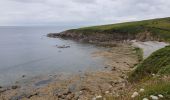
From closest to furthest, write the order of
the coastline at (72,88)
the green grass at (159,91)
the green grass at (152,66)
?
the green grass at (159,91)
the green grass at (152,66)
the coastline at (72,88)

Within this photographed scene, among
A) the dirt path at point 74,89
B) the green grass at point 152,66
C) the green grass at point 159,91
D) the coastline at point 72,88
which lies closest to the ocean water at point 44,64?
the coastline at point 72,88

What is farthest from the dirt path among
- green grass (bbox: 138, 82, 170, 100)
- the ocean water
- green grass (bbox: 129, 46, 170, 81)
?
green grass (bbox: 138, 82, 170, 100)

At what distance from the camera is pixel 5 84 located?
131 feet

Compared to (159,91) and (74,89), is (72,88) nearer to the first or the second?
(74,89)

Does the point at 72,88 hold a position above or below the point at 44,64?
above

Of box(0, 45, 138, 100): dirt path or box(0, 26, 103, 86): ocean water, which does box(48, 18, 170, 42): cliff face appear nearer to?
box(0, 26, 103, 86): ocean water

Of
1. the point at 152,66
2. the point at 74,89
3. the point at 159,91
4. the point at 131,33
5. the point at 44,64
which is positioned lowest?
the point at 44,64

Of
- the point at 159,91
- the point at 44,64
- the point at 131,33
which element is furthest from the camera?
the point at 131,33

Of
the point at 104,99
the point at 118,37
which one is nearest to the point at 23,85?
the point at 104,99

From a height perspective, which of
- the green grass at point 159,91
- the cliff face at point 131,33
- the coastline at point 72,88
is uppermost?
the green grass at point 159,91

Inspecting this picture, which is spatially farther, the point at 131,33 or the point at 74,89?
the point at 131,33

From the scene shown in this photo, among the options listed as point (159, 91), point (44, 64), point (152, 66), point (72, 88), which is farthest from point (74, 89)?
point (44, 64)

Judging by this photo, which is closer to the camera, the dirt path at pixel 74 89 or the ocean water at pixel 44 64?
the dirt path at pixel 74 89

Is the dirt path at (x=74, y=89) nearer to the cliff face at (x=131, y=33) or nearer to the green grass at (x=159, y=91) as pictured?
the green grass at (x=159, y=91)
